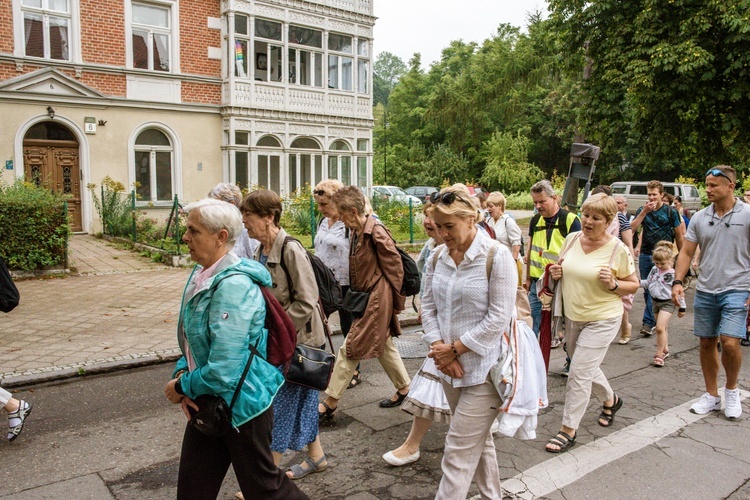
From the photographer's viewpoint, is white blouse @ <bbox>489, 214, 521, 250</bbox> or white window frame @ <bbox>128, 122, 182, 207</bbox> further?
white window frame @ <bbox>128, 122, 182, 207</bbox>

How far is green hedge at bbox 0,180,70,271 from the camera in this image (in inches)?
418

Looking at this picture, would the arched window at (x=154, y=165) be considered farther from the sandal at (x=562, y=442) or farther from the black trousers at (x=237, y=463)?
the black trousers at (x=237, y=463)

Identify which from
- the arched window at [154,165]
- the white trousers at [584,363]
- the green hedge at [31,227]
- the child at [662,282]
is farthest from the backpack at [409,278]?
the arched window at [154,165]

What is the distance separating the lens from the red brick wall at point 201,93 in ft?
63.8

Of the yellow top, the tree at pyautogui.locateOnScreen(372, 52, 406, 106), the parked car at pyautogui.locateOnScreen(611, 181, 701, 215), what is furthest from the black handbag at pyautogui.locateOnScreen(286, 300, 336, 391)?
the tree at pyautogui.locateOnScreen(372, 52, 406, 106)

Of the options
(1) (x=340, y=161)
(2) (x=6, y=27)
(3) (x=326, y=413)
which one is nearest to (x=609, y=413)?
(3) (x=326, y=413)

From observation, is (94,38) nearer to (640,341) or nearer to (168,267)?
(168,267)

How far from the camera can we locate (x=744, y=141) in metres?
14.9

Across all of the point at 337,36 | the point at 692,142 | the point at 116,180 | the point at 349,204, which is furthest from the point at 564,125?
the point at 349,204

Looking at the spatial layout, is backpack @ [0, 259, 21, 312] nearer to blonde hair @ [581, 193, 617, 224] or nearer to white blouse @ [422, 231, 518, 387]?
white blouse @ [422, 231, 518, 387]

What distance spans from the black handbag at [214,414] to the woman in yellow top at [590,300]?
2.63 meters

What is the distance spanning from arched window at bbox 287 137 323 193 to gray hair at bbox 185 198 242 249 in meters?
19.4

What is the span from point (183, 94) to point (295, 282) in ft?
56.6

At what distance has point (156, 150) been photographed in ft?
62.5
